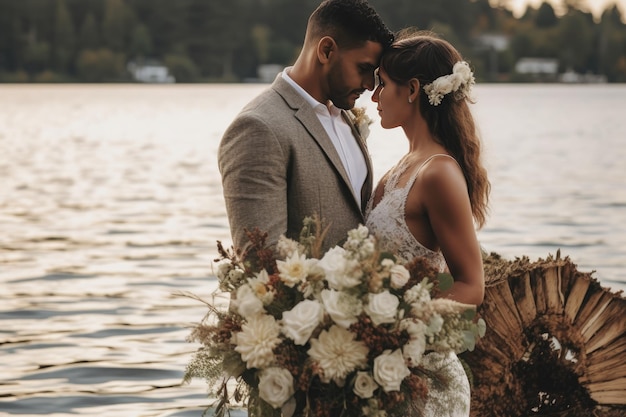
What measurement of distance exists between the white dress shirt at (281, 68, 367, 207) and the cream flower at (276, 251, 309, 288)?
0.87m

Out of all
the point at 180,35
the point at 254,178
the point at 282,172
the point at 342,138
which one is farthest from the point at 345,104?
the point at 180,35

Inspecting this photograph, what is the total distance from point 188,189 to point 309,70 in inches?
766

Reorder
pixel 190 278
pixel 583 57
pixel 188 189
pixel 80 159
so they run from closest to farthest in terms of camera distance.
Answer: pixel 190 278 → pixel 188 189 → pixel 80 159 → pixel 583 57

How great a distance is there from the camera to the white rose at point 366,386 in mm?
3867

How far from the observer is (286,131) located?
4547mm

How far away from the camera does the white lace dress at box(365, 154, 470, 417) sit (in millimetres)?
4215

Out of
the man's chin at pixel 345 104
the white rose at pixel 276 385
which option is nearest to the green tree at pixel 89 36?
the man's chin at pixel 345 104

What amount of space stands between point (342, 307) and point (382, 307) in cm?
13

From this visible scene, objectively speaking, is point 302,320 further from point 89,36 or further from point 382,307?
point 89,36

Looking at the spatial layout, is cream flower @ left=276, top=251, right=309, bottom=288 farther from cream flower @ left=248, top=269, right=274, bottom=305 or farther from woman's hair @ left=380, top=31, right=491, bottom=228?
woman's hair @ left=380, top=31, right=491, bottom=228

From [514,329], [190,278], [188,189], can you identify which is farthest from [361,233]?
[188,189]

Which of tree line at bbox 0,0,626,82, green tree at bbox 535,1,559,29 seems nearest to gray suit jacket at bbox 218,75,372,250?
tree line at bbox 0,0,626,82

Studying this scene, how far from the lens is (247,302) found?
12.8 feet

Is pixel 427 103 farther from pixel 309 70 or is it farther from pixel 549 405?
pixel 549 405
